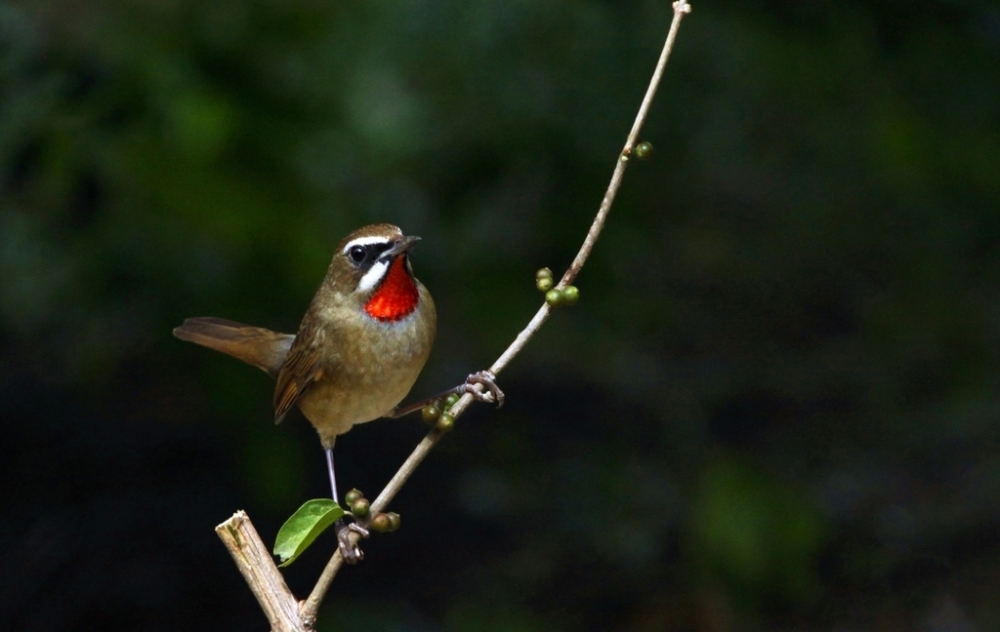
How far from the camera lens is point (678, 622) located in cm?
581

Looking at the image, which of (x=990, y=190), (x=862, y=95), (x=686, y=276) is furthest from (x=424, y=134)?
(x=686, y=276)

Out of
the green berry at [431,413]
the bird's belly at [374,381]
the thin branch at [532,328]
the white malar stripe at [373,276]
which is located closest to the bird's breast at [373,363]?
the bird's belly at [374,381]

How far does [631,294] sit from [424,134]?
1.33m

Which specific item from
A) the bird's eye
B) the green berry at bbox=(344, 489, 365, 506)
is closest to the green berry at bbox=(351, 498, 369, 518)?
the green berry at bbox=(344, 489, 365, 506)

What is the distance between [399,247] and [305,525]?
0.81 meters

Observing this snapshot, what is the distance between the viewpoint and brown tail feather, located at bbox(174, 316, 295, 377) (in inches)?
156

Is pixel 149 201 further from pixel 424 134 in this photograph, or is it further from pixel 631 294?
pixel 631 294

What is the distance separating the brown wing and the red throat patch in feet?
0.84

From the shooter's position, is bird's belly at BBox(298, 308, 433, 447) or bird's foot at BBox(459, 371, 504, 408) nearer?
bird's foot at BBox(459, 371, 504, 408)

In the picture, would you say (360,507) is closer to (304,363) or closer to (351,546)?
(351,546)

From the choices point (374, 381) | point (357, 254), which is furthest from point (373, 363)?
point (357, 254)

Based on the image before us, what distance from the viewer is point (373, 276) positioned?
118 inches

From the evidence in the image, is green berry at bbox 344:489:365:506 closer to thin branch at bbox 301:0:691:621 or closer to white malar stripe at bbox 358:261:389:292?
thin branch at bbox 301:0:691:621

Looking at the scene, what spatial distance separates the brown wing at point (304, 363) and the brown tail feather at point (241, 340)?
327 millimetres
